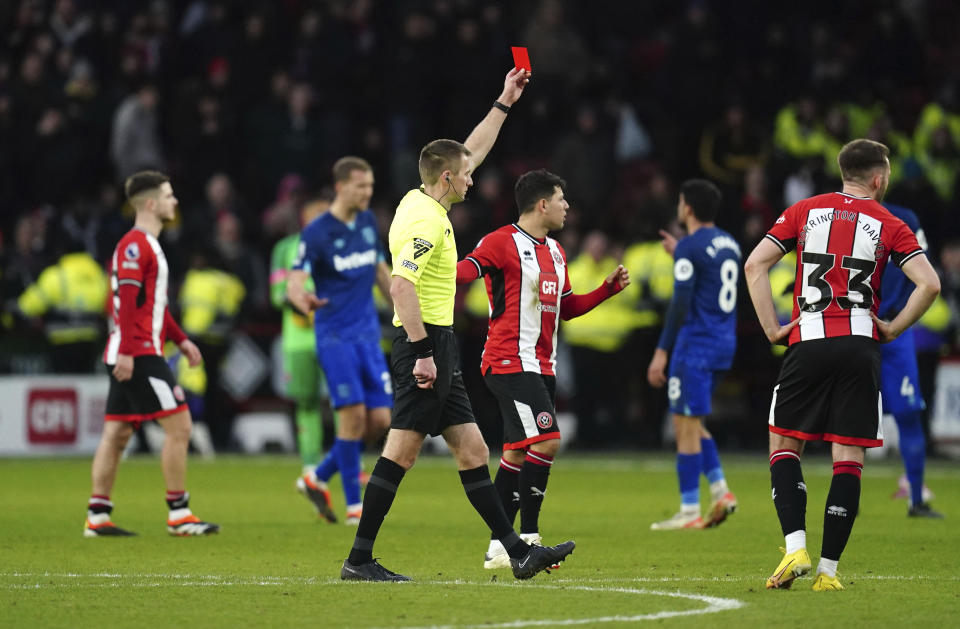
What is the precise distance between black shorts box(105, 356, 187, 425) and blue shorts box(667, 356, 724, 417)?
11.5 ft

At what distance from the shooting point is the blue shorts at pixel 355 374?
12.4 meters

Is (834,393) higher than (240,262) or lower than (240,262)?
lower

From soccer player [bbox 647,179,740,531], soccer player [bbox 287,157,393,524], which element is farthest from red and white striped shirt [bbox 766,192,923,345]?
soccer player [bbox 287,157,393,524]

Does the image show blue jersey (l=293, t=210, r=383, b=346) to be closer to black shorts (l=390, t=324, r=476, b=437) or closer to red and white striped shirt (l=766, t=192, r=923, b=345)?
black shorts (l=390, t=324, r=476, b=437)

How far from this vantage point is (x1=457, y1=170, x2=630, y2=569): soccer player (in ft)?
30.9

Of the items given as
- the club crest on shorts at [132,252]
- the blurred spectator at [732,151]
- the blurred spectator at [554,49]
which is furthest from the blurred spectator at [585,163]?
the club crest on shorts at [132,252]

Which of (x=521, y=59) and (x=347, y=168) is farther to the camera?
(x=347, y=168)

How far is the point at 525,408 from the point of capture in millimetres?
9398

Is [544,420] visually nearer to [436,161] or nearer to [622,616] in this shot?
[436,161]

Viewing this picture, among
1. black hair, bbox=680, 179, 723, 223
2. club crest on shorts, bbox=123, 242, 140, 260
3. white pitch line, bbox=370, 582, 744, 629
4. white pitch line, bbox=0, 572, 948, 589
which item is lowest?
white pitch line, bbox=0, 572, 948, 589

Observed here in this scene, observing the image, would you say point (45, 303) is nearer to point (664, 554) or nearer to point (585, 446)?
point (585, 446)

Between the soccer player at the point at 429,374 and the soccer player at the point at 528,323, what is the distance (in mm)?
655

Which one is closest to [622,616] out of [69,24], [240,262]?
[240,262]

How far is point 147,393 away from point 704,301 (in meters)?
4.02
